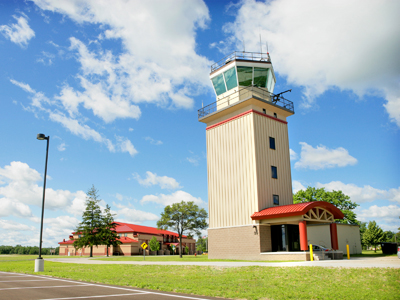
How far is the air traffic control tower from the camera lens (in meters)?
29.3

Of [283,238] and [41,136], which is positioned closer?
[41,136]

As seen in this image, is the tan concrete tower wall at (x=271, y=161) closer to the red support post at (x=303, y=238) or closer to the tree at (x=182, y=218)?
the red support post at (x=303, y=238)

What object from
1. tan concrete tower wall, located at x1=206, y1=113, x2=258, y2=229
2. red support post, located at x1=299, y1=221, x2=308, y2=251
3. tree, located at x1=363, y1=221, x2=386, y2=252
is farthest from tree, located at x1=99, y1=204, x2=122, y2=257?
tree, located at x1=363, y1=221, x2=386, y2=252

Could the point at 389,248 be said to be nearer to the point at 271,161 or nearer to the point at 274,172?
the point at 274,172

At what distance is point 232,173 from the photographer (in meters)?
32.1

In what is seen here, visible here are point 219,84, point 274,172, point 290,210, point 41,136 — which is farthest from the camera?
point 219,84

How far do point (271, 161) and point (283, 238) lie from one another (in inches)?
300

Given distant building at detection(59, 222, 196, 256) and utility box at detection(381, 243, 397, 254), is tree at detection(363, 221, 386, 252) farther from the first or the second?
distant building at detection(59, 222, 196, 256)

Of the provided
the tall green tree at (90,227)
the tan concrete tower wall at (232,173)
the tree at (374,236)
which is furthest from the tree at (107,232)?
the tree at (374,236)

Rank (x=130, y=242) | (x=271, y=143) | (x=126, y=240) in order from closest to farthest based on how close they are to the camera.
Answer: (x=271, y=143)
(x=130, y=242)
(x=126, y=240)

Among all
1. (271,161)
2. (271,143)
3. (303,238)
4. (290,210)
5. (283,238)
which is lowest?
(283,238)

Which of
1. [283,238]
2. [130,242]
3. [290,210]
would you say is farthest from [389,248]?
[130,242]

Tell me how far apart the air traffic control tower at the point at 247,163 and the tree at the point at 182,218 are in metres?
16.9

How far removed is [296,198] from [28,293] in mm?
54343
